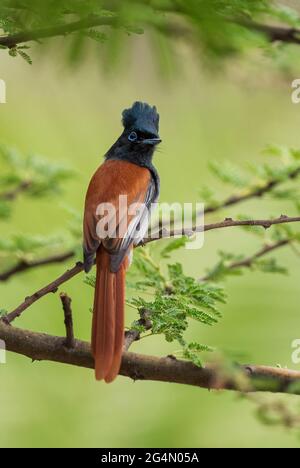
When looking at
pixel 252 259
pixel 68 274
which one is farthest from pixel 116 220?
pixel 68 274

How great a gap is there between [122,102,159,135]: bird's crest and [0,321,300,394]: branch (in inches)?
39.8

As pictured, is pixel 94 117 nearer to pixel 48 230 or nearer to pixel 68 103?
pixel 68 103

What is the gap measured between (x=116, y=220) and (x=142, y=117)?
0.42 m

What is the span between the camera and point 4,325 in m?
1.77

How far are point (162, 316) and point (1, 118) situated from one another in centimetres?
273

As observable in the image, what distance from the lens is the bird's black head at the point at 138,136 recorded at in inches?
102

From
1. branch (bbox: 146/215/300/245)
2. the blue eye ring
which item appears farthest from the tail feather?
the blue eye ring

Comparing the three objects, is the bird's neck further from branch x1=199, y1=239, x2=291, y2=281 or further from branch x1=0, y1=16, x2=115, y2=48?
branch x1=0, y1=16, x2=115, y2=48

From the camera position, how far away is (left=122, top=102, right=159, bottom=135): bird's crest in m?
2.59

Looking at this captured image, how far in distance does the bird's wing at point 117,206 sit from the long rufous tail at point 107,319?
32 mm

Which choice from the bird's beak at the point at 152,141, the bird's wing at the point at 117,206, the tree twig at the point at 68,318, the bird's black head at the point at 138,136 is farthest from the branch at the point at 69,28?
the bird's beak at the point at 152,141

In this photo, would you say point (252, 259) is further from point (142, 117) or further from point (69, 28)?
point (69, 28)

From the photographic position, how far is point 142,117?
2619 millimetres

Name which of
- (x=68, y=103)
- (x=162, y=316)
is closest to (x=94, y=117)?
(x=68, y=103)
